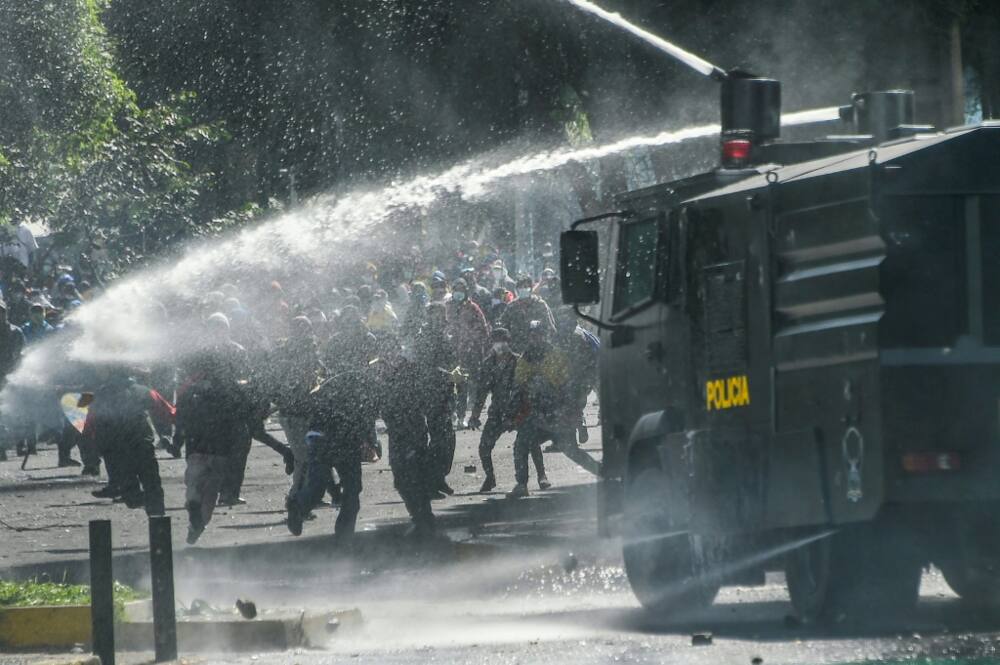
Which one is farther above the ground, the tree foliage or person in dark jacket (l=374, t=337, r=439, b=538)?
the tree foliage

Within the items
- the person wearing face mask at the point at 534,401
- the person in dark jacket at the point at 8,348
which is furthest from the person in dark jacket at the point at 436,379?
the person in dark jacket at the point at 8,348

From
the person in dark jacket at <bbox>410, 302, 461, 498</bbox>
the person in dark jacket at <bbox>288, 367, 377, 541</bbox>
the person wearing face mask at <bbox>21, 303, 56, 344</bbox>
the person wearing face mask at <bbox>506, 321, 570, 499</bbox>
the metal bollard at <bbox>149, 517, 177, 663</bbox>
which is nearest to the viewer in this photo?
the metal bollard at <bbox>149, 517, 177, 663</bbox>

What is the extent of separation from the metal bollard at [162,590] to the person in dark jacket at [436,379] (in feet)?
17.6

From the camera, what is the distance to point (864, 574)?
9.05m

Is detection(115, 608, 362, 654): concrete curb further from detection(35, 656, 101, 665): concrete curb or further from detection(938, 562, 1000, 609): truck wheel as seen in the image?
detection(938, 562, 1000, 609): truck wheel

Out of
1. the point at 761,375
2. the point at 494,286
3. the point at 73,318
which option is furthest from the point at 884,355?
the point at 494,286

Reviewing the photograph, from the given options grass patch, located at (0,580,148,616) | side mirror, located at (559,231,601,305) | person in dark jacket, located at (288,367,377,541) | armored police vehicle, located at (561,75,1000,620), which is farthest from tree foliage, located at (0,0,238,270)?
armored police vehicle, located at (561,75,1000,620)

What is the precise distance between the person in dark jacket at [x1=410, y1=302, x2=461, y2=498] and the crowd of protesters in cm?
2

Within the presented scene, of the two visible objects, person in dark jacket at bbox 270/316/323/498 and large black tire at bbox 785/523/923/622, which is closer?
large black tire at bbox 785/523/923/622

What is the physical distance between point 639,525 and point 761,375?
1611 millimetres

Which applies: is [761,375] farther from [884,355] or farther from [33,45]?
[33,45]

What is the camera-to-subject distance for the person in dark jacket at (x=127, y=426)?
1534 centimetres

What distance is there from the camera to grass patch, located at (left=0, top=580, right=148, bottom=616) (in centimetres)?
1055

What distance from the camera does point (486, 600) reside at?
1178 centimetres
